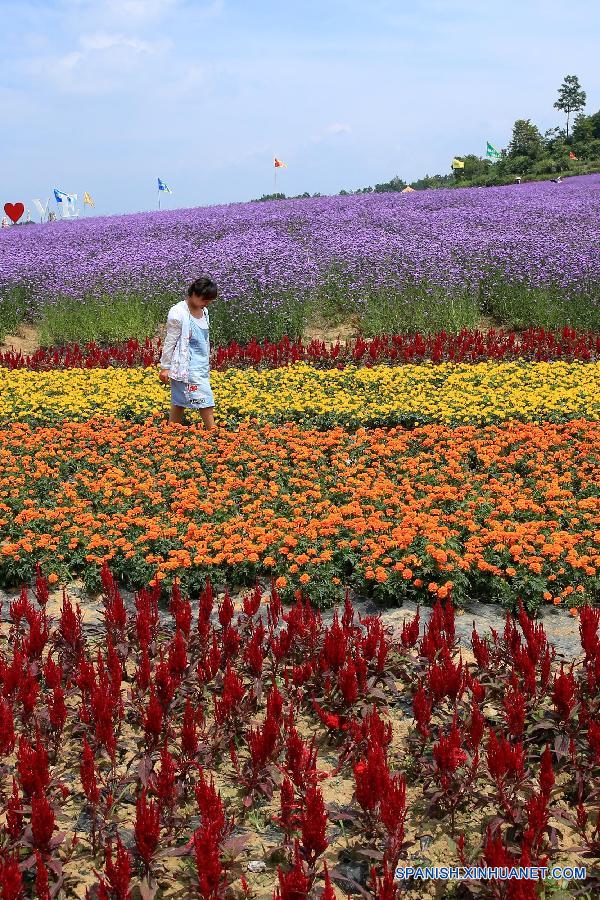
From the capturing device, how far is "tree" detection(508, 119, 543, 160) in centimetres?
4553

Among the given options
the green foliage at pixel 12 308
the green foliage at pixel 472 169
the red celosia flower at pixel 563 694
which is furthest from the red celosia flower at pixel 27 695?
the green foliage at pixel 472 169

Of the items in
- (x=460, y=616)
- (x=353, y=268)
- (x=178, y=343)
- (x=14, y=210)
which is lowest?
(x=460, y=616)

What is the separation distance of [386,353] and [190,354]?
390 centimetres

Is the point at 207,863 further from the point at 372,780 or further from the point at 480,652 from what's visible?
the point at 480,652

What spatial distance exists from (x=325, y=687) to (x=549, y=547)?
180 cm

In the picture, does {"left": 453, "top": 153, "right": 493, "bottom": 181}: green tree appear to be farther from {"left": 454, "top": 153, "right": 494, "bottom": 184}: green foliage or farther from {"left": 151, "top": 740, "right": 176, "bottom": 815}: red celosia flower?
{"left": 151, "top": 740, "right": 176, "bottom": 815}: red celosia flower

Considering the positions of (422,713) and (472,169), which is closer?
(422,713)

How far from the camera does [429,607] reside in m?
5.02

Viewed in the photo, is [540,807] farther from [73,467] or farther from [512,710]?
[73,467]

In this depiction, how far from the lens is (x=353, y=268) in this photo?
14.1 metres

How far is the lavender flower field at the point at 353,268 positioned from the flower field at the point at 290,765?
8947mm

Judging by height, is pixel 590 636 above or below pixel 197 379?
below

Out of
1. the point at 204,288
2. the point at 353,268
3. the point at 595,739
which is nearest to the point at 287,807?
the point at 595,739

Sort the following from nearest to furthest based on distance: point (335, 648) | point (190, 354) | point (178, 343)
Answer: point (335, 648)
point (178, 343)
point (190, 354)
